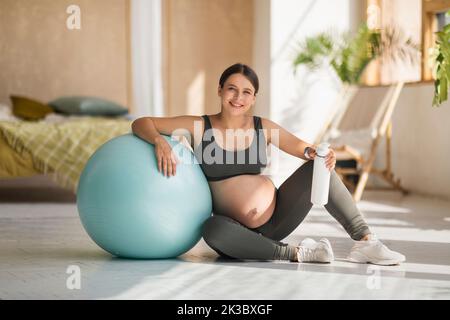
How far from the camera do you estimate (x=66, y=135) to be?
5816 mm

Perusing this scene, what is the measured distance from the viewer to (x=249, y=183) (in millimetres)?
3189

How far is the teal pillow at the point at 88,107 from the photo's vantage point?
6938 mm

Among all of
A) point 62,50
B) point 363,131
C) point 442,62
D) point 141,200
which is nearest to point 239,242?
point 141,200

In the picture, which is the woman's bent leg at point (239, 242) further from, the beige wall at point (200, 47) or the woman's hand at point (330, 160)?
the beige wall at point (200, 47)

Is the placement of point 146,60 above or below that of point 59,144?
above

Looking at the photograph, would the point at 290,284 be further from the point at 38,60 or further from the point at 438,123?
the point at 38,60

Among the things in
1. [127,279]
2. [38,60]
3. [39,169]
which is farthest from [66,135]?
[127,279]

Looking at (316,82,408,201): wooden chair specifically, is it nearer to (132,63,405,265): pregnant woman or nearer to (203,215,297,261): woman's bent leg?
(132,63,405,265): pregnant woman

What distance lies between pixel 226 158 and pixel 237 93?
0.27 meters

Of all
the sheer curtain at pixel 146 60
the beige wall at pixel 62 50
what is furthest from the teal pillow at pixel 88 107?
the beige wall at pixel 62 50

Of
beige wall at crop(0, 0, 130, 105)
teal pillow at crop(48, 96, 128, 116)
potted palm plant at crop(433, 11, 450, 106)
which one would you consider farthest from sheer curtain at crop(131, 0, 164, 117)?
potted palm plant at crop(433, 11, 450, 106)

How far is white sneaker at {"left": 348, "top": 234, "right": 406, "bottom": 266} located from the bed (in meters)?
2.95

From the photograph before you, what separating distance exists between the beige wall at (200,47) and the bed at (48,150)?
2.71m

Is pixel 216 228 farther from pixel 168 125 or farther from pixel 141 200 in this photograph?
pixel 168 125
